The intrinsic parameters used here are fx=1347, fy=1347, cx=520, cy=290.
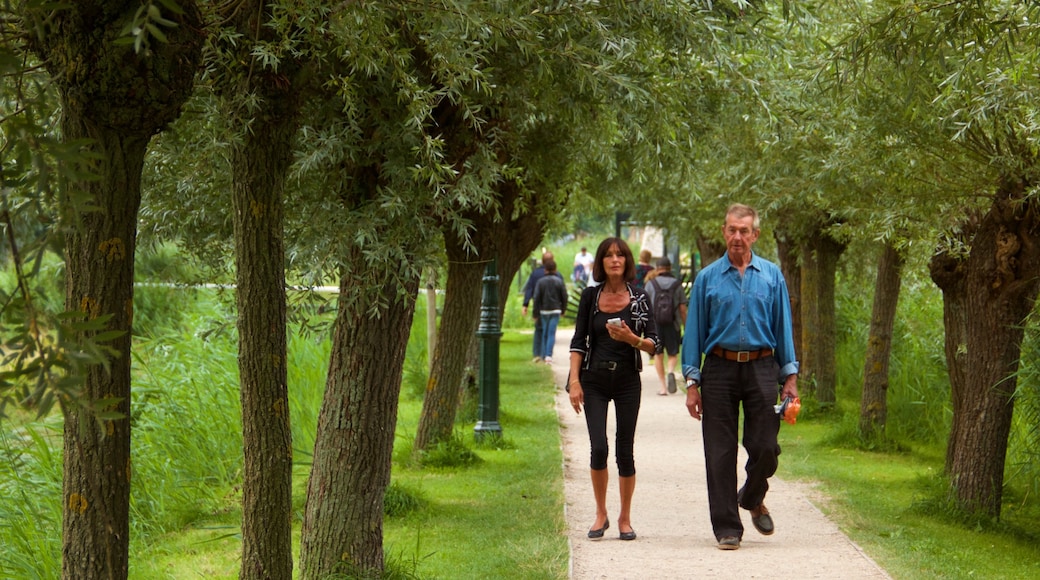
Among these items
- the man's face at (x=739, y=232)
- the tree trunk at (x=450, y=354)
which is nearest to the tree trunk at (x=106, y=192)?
the man's face at (x=739, y=232)

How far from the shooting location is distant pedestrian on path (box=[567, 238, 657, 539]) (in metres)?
8.45

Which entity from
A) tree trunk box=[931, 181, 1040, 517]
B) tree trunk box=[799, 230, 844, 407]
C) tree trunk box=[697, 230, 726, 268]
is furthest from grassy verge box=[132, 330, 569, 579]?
tree trunk box=[697, 230, 726, 268]

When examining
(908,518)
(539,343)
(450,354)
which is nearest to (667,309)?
(539,343)

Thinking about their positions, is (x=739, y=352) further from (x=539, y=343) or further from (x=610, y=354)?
(x=539, y=343)

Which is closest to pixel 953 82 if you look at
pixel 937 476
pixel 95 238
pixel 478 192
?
pixel 478 192

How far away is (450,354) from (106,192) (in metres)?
8.82

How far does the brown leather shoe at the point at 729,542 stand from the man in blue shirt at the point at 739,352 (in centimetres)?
33

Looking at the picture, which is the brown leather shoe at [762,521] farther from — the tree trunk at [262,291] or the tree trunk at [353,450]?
the tree trunk at [262,291]

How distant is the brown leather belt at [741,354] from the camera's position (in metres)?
7.87

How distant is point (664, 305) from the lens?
63.3 feet

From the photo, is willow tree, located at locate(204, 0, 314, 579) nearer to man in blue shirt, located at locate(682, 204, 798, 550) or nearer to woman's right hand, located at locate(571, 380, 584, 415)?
man in blue shirt, located at locate(682, 204, 798, 550)

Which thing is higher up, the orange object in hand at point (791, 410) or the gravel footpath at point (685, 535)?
the orange object in hand at point (791, 410)

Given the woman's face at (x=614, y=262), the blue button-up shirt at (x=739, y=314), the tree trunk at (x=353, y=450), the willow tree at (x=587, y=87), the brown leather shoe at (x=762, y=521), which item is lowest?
the brown leather shoe at (x=762, y=521)

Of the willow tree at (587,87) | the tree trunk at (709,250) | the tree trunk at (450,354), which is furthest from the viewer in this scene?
the tree trunk at (709,250)
